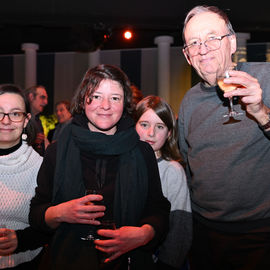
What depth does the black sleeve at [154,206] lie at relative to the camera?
5.85 feet

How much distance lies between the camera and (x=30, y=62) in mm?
8750

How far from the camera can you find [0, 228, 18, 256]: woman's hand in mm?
1816

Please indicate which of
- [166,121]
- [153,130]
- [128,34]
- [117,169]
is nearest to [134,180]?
[117,169]

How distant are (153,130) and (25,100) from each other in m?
1.03

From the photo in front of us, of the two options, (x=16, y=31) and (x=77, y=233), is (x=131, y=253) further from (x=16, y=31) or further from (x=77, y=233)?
(x=16, y=31)

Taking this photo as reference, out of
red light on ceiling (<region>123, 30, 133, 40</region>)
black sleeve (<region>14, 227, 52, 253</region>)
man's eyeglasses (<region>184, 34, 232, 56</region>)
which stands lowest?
black sleeve (<region>14, 227, 52, 253</region>)

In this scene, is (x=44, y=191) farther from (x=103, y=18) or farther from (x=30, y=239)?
(x=103, y=18)

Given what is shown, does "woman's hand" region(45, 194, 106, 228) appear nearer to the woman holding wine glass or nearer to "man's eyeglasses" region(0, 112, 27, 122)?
the woman holding wine glass

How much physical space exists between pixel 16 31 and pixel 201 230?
7537 mm

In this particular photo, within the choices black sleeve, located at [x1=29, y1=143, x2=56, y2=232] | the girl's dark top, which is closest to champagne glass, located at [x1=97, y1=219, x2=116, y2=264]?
the girl's dark top

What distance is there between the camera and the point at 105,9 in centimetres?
588

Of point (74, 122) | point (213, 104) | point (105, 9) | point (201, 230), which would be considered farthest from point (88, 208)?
point (105, 9)

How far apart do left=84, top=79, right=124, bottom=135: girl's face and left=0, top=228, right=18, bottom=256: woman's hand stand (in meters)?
0.88

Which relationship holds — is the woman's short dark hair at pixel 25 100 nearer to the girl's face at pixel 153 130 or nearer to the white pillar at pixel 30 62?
the girl's face at pixel 153 130
